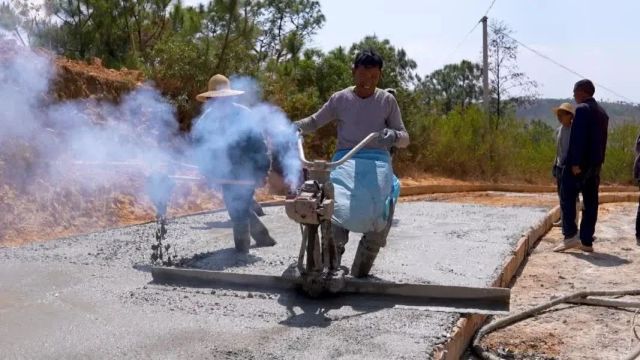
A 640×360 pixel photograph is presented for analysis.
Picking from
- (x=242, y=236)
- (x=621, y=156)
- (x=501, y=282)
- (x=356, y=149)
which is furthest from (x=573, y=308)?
(x=621, y=156)

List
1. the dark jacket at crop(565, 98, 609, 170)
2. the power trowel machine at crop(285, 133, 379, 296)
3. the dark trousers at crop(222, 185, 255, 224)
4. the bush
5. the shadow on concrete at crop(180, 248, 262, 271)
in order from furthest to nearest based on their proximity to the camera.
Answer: the bush < the dark jacket at crop(565, 98, 609, 170) < the dark trousers at crop(222, 185, 255, 224) < the shadow on concrete at crop(180, 248, 262, 271) < the power trowel machine at crop(285, 133, 379, 296)

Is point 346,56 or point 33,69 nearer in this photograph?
point 33,69

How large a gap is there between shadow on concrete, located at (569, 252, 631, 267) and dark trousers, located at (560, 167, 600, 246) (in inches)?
6.6

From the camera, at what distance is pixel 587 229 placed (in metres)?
7.61

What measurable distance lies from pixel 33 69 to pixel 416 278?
8.07 metres

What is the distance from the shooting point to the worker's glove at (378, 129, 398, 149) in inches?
189

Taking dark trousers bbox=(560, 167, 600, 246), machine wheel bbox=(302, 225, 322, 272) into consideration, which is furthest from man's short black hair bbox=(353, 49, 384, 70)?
dark trousers bbox=(560, 167, 600, 246)

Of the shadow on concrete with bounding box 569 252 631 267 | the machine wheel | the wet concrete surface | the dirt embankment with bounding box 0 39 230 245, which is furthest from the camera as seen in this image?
the dirt embankment with bounding box 0 39 230 245

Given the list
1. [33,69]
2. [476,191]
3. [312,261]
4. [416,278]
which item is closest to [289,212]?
[312,261]

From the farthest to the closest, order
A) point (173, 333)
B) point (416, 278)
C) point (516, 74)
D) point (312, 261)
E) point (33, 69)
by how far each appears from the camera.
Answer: point (516, 74), point (33, 69), point (416, 278), point (312, 261), point (173, 333)

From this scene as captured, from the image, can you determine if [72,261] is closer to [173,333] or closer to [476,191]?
[173,333]

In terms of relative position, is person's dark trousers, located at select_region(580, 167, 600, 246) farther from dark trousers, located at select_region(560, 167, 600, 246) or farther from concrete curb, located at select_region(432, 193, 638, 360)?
concrete curb, located at select_region(432, 193, 638, 360)

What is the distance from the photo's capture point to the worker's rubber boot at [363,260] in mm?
4949

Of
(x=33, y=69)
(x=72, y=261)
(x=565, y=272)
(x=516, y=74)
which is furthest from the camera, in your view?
(x=516, y=74)
